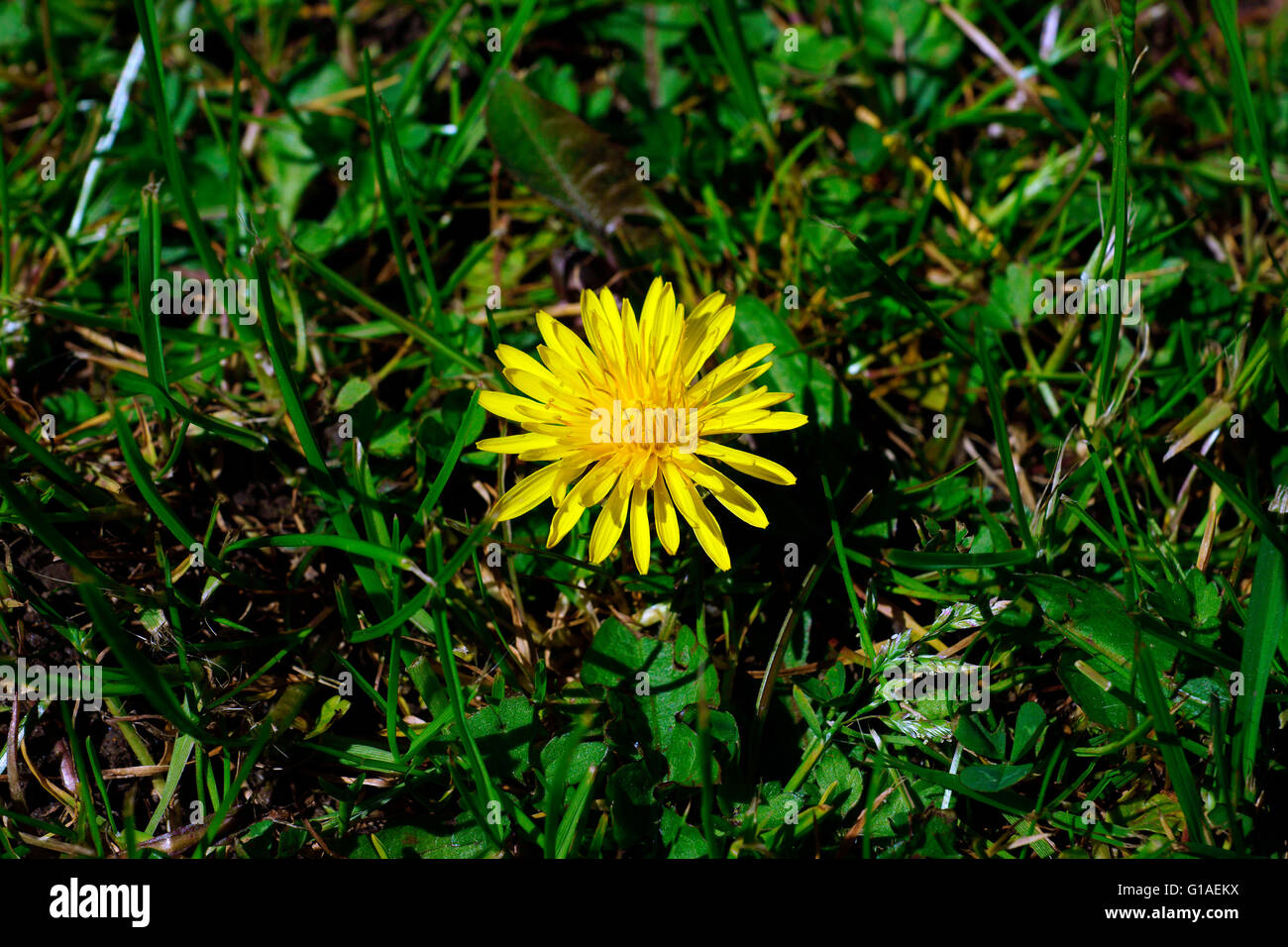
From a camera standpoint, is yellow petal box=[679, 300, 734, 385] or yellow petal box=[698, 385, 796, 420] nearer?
yellow petal box=[698, 385, 796, 420]

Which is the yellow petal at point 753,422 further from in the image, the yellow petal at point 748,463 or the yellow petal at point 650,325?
the yellow petal at point 650,325

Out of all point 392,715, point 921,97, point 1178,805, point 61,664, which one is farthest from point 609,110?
point 1178,805

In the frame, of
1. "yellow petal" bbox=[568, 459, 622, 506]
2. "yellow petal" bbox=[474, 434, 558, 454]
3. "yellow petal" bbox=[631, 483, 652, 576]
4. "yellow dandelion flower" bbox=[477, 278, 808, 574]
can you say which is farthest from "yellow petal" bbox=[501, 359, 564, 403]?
"yellow petal" bbox=[631, 483, 652, 576]

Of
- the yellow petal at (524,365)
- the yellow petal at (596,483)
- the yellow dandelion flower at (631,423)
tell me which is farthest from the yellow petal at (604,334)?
the yellow petal at (596,483)

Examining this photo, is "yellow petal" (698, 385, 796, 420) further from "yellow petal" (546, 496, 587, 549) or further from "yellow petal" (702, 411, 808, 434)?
"yellow petal" (546, 496, 587, 549)

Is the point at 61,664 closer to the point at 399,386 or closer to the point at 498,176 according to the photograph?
the point at 399,386

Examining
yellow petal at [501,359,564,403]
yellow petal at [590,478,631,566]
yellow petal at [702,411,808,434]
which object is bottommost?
yellow petal at [590,478,631,566]
